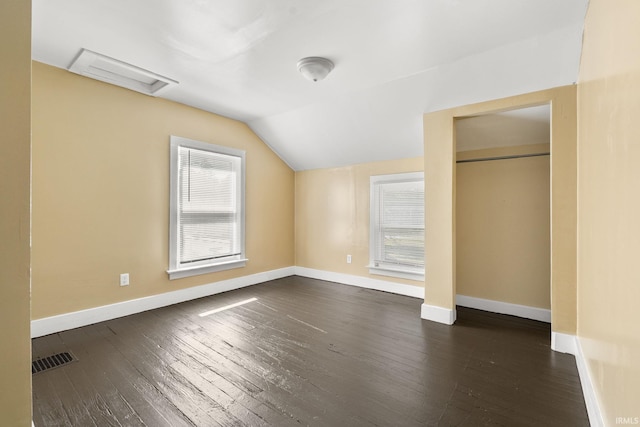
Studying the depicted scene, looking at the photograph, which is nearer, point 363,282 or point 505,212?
point 505,212

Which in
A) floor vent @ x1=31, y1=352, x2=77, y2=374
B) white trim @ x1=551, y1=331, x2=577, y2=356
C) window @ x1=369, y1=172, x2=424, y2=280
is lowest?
floor vent @ x1=31, y1=352, x2=77, y2=374

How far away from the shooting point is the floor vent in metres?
2.06

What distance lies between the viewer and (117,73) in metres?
2.87

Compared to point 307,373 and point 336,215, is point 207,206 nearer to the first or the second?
point 336,215

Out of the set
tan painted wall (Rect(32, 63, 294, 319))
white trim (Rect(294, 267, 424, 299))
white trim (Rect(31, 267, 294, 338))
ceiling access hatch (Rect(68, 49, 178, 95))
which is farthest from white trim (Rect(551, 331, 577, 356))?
ceiling access hatch (Rect(68, 49, 178, 95))

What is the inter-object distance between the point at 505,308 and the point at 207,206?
3.86m

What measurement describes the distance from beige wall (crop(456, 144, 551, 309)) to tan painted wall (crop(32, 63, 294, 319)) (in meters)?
3.36

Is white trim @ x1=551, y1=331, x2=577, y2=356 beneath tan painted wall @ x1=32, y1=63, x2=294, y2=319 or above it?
beneath

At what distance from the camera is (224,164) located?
4.07 metres

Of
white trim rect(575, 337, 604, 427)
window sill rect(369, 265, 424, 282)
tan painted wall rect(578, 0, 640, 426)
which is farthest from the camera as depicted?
window sill rect(369, 265, 424, 282)

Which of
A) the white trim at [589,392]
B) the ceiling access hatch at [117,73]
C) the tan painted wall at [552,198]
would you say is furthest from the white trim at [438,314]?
the ceiling access hatch at [117,73]

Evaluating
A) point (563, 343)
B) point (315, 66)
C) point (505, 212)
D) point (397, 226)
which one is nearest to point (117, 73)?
point (315, 66)

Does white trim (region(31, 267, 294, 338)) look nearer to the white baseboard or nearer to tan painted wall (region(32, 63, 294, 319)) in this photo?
tan painted wall (region(32, 63, 294, 319))

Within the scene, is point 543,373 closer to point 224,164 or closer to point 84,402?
point 84,402
